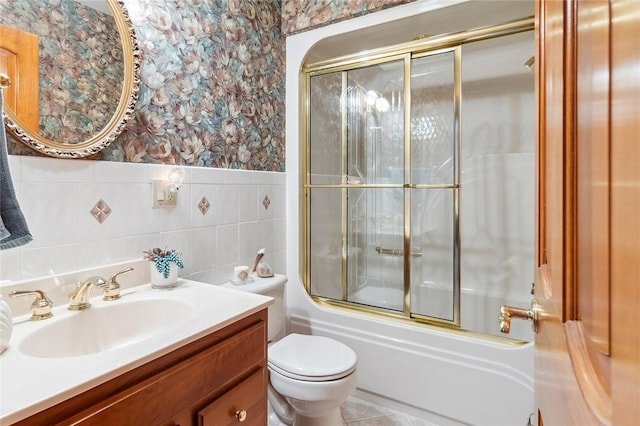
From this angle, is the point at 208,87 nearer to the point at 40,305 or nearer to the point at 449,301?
the point at 40,305

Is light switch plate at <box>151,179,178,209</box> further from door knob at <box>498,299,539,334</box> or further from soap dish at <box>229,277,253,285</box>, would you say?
door knob at <box>498,299,539,334</box>

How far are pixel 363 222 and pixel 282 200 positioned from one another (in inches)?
24.4

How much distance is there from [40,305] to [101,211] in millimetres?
363

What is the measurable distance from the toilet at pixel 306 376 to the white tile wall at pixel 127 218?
0.83 ft

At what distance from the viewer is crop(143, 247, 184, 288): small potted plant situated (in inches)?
50.6

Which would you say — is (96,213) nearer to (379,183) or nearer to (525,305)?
(379,183)

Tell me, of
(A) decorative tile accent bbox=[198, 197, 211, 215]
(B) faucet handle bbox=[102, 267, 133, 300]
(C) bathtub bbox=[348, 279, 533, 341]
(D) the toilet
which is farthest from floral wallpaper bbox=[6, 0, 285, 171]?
(C) bathtub bbox=[348, 279, 533, 341]

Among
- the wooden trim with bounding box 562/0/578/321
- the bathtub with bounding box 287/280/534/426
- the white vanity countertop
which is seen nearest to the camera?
the wooden trim with bounding box 562/0/578/321

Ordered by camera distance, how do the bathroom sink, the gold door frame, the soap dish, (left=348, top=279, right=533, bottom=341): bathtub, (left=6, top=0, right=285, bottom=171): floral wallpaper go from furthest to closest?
1. (left=348, top=279, right=533, bottom=341): bathtub
2. the gold door frame
3. the soap dish
4. (left=6, top=0, right=285, bottom=171): floral wallpaper
5. the bathroom sink

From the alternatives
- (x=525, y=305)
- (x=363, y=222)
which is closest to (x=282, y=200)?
(x=363, y=222)

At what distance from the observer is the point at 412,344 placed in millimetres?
1802

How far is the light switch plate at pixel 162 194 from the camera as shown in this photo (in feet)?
4.56

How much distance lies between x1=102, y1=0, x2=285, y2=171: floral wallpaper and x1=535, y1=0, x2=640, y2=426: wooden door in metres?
1.38

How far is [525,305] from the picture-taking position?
2305mm
